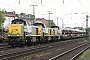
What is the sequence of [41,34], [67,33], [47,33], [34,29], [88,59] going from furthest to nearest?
[67,33], [47,33], [41,34], [34,29], [88,59]

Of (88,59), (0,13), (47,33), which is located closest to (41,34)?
(47,33)

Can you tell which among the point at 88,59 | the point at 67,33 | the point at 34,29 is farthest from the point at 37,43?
the point at 67,33

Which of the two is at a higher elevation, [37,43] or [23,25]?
[23,25]

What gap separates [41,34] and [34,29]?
345 centimetres

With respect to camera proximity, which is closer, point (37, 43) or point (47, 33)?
point (37, 43)

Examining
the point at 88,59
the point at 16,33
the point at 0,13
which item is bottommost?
the point at 88,59

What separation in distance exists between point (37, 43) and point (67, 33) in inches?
1030

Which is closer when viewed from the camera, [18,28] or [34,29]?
[18,28]

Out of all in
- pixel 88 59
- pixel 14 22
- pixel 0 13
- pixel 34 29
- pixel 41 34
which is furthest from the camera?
pixel 0 13

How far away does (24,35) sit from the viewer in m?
30.2

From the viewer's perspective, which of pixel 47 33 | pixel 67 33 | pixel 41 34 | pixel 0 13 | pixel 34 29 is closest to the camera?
pixel 34 29

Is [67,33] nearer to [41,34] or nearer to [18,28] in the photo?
[41,34]

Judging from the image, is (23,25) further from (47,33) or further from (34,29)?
(47,33)

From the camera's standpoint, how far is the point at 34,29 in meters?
34.2
